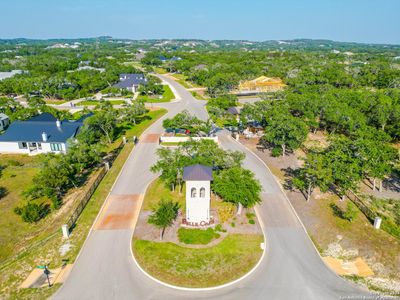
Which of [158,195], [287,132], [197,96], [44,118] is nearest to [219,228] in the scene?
[158,195]

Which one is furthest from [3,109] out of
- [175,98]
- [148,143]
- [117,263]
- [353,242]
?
[353,242]

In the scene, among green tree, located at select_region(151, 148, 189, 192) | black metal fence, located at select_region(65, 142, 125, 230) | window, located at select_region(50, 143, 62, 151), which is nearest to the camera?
black metal fence, located at select_region(65, 142, 125, 230)

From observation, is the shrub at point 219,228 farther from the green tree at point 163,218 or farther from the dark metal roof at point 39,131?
the dark metal roof at point 39,131

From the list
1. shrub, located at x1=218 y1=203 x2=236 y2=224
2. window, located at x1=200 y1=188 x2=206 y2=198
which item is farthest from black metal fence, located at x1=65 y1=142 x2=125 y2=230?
shrub, located at x1=218 y1=203 x2=236 y2=224

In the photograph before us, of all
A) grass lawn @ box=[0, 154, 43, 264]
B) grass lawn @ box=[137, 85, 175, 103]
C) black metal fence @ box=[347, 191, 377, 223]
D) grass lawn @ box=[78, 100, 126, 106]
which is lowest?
grass lawn @ box=[0, 154, 43, 264]

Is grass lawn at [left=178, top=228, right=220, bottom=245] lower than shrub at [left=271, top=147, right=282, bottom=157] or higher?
lower

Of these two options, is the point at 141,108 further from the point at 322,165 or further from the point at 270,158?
the point at 322,165

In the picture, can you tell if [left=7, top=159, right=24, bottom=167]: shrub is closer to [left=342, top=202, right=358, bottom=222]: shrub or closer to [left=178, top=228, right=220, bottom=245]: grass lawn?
[left=178, top=228, right=220, bottom=245]: grass lawn
